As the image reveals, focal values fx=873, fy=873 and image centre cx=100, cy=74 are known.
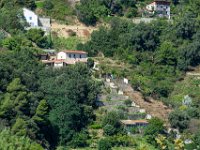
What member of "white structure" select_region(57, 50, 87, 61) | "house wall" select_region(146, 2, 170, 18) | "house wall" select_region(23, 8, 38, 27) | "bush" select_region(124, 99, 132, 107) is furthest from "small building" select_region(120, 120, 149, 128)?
"house wall" select_region(146, 2, 170, 18)

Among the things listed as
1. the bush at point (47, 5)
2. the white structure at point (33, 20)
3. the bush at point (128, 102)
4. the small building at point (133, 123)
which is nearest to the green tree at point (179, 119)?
the small building at point (133, 123)

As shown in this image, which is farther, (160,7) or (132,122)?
(160,7)

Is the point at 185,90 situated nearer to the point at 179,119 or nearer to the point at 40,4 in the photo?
the point at 179,119

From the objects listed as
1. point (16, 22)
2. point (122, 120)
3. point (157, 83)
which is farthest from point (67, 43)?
point (122, 120)

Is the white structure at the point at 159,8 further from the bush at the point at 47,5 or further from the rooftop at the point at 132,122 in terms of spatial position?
the rooftop at the point at 132,122

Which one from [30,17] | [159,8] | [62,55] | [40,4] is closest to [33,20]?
[30,17]

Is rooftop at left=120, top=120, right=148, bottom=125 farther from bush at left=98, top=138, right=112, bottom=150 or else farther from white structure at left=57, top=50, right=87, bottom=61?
white structure at left=57, top=50, right=87, bottom=61
